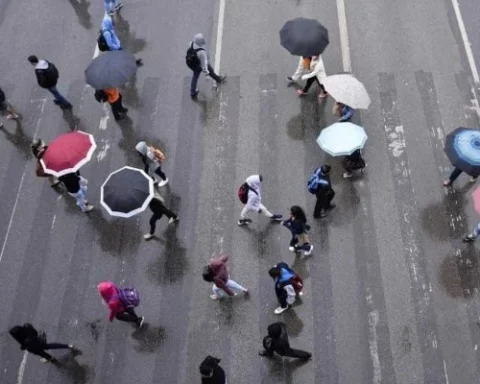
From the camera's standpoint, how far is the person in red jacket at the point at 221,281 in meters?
8.47

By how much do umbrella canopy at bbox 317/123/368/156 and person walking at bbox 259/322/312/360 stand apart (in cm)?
358

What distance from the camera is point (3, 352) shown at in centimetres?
960

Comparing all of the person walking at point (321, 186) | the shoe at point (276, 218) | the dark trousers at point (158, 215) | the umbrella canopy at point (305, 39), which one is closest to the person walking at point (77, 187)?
the dark trousers at point (158, 215)

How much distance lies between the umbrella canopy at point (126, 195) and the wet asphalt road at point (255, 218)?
171 cm

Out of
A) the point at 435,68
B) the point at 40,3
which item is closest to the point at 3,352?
the point at 40,3

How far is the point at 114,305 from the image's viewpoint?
27.5ft

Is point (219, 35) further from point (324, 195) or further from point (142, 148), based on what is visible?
point (324, 195)

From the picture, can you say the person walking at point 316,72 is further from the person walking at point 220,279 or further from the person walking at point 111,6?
the person walking at point 111,6

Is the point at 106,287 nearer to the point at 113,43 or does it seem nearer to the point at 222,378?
the point at 222,378

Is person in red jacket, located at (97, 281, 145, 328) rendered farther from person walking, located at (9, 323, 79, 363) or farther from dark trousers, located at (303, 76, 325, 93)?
dark trousers, located at (303, 76, 325, 93)

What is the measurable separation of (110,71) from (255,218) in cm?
434

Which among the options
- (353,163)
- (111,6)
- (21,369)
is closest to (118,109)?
(111,6)

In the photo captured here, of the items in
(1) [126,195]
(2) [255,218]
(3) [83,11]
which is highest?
(3) [83,11]

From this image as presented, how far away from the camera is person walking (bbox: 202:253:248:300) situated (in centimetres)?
846
